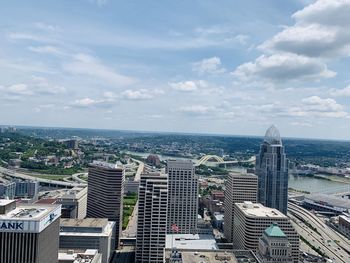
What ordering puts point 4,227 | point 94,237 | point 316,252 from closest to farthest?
point 4,227
point 94,237
point 316,252

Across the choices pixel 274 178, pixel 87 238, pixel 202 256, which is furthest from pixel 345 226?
pixel 87 238

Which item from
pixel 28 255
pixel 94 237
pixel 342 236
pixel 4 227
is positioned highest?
pixel 4 227

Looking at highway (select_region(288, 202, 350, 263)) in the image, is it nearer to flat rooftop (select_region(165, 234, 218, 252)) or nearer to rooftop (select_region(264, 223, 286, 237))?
rooftop (select_region(264, 223, 286, 237))

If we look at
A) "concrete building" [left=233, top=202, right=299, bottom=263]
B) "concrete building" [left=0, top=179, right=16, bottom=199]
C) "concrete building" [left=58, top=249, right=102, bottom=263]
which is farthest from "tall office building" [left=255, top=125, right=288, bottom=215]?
"concrete building" [left=0, top=179, right=16, bottom=199]

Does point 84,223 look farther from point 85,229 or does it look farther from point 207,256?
point 207,256

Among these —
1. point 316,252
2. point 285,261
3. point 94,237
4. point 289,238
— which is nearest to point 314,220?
point 316,252

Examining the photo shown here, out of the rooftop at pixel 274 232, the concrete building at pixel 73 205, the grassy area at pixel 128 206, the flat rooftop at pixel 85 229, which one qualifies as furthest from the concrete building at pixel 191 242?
the grassy area at pixel 128 206

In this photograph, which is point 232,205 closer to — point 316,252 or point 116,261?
point 316,252
